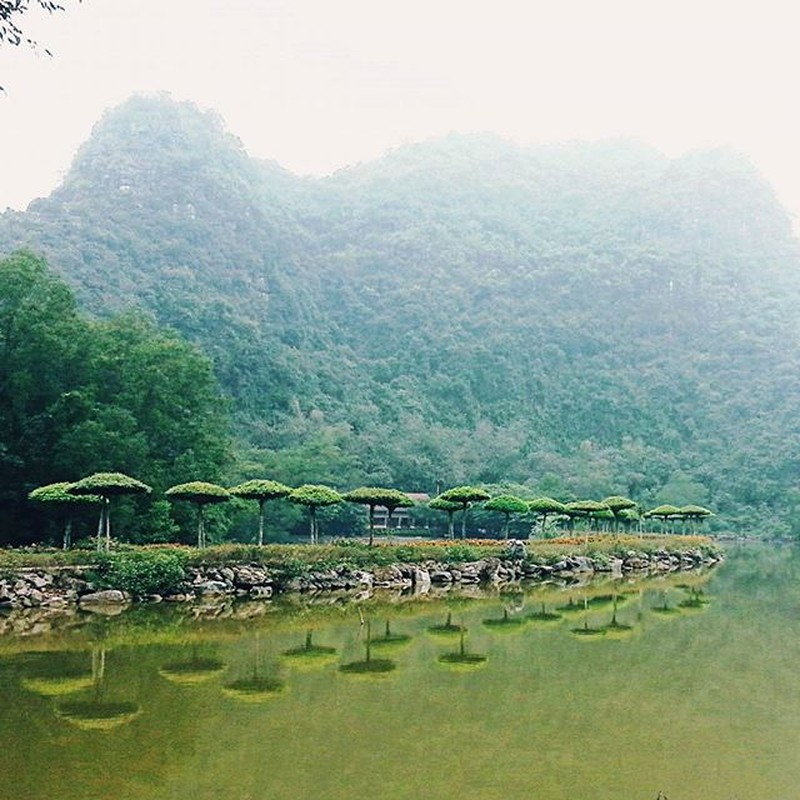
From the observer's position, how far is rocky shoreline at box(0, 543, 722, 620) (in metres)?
17.8

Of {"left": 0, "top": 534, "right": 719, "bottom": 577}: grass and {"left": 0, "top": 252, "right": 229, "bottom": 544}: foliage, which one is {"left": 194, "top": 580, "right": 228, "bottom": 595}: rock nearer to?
→ {"left": 0, "top": 534, "right": 719, "bottom": 577}: grass

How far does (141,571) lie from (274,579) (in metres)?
3.32

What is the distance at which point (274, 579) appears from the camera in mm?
21219

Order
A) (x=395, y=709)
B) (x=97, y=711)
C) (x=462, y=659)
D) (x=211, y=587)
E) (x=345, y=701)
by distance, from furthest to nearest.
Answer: (x=211, y=587)
(x=462, y=659)
(x=345, y=701)
(x=395, y=709)
(x=97, y=711)

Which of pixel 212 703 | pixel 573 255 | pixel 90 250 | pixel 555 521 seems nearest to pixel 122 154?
pixel 90 250

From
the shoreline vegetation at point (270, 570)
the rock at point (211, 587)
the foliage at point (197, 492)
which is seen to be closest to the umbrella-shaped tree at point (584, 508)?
the shoreline vegetation at point (270, 570)

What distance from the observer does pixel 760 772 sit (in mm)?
7070

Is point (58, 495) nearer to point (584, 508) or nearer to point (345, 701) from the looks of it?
point (345, 701)

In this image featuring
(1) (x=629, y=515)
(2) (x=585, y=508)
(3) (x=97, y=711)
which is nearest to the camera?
(3) (x=97, y=711)

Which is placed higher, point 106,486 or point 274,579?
point 106,486

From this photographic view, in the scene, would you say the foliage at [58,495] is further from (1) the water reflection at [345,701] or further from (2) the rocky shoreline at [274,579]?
(1) the water reflection at [345,701]

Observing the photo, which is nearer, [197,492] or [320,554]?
[197,492]

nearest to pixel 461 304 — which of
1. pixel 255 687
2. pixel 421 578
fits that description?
pixel 421 578

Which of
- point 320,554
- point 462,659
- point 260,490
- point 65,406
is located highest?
point 65,406
